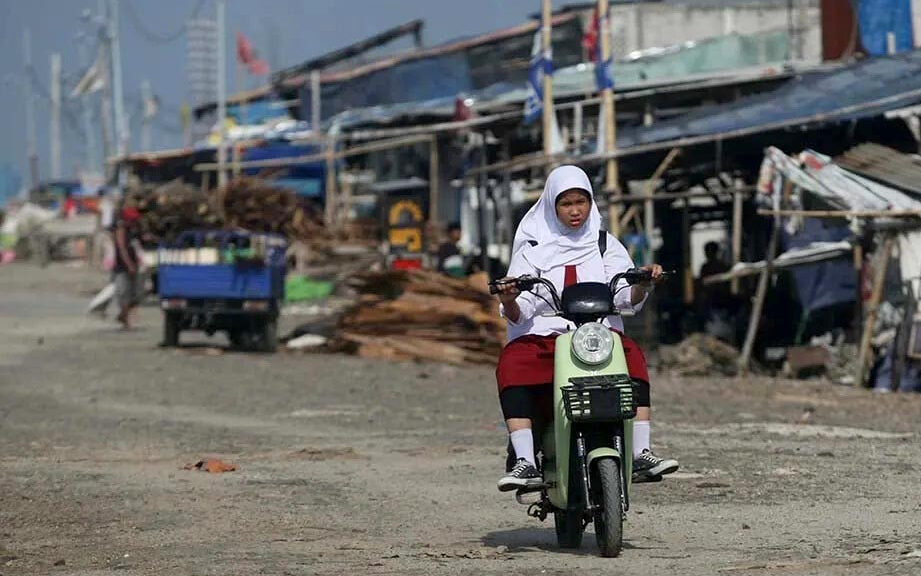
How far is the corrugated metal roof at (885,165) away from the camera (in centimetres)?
1781

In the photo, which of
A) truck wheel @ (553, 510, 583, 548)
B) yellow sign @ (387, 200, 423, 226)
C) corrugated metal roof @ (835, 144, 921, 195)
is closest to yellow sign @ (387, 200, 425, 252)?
yellow sign @ (387, 200, 423, 226)

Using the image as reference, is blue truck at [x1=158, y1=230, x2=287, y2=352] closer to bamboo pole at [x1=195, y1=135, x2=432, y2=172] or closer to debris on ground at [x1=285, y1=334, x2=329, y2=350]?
debris on ground at [x1=285, y1=334, x2=329, y2=350]

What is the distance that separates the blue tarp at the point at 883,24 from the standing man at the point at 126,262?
12782 millimetres

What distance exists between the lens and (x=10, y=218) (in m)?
85.4

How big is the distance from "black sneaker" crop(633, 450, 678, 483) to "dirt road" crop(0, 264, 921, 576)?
1.02 feet

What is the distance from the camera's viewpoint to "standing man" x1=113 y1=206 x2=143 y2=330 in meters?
28.2

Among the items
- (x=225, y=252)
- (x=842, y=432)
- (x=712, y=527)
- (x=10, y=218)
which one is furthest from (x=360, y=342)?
(x=10, y=218)

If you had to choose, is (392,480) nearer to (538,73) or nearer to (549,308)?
(549,308)

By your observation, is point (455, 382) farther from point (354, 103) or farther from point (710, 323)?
point (354, 103)

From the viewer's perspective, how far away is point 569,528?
25.8 ft

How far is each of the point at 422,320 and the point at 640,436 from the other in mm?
15391

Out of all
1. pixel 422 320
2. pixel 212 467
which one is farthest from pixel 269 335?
pixel 212 467

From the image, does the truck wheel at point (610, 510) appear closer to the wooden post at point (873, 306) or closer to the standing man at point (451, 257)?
the wooden post at point (873, 306)

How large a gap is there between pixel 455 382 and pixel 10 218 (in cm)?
6923
